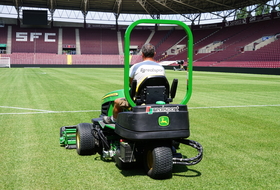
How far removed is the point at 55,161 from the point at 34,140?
4.51ft

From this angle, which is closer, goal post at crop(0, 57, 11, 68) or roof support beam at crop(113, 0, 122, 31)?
goal post at crop(0, 57, 11, 68)

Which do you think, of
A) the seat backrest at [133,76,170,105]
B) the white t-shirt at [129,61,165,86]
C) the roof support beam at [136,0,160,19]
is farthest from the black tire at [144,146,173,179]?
the roof support beam at [136,0,160,19]

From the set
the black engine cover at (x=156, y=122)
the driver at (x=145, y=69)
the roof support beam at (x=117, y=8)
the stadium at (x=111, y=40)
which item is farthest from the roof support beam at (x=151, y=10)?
the black engine cover at (x=156, y=122)

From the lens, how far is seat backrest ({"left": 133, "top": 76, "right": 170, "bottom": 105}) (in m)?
3.78

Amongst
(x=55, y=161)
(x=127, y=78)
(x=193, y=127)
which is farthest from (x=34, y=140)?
(x=193, y=127)

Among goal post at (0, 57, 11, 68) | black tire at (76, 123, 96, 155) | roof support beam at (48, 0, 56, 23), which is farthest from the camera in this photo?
roof support beam at (48, 0, 56, 23)

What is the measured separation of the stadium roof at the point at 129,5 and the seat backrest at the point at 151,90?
49.7 m

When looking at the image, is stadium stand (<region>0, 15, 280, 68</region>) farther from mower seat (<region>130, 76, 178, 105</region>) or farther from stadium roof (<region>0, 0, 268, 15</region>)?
mower seat (<region>130, 76, 178, 105</region>)

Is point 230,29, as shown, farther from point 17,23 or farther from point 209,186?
point 209,186

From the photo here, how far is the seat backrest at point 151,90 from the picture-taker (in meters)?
3.78

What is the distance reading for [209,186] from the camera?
141 inches

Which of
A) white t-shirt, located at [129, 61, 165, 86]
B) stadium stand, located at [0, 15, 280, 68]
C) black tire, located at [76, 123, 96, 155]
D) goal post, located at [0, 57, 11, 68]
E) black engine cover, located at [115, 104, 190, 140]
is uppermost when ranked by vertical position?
stadium stand, located at [0, 15, 280, 68]

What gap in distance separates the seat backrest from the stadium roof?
1955 inches

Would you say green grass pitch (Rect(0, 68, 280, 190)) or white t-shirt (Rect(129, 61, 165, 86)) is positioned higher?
white t-shirt (Rect(129, 61, 165, 86))
